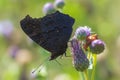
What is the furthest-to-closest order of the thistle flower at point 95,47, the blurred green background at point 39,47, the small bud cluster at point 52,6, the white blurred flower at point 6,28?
the white blurred flower at point 6,28, the blurred green background at point 39,47, the small bud cluster at point 52,6, the thistle flower at point 95,47

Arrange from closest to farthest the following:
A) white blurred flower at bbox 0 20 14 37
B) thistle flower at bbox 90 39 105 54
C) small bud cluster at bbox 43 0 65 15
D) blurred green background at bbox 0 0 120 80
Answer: thistle flower at bbox 90 39 105 54 → small bud cluster at bbox 43 0 65 15 → blurred green background at bbox 0 0 120 80 → white blurred flower at bbox 0 20 14 37

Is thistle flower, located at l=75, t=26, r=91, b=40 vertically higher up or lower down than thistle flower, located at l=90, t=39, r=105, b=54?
higher up

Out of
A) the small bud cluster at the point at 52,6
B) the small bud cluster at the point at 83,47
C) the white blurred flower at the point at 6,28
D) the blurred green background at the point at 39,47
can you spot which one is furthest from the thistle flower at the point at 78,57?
the white blurred flower at the point at 6,28

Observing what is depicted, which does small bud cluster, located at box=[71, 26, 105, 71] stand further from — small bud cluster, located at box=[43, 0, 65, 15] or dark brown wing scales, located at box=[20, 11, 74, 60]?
small bud cluster, located at box=[43, 0, 65, 15]

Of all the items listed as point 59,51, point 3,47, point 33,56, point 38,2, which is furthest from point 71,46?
point 38,2

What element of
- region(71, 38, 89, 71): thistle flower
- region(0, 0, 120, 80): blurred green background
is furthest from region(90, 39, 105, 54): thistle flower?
region(0, 0, 120, 80): blurred green background

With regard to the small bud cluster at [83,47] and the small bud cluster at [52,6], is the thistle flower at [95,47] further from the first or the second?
the small bud cluster at [52,6]

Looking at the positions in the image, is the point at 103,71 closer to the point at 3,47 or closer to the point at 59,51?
the point at 3,47
